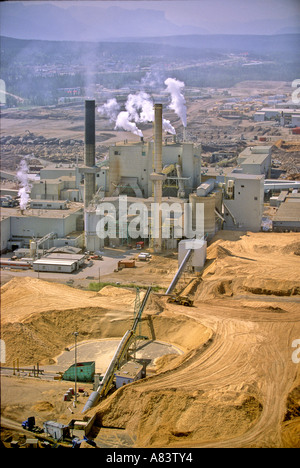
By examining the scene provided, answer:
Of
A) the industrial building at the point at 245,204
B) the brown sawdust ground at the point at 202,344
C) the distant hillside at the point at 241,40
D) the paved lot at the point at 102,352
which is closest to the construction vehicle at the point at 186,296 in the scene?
the brown sawdust ground at the point at 202,344

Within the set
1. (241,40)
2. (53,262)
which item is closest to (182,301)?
(53,262)

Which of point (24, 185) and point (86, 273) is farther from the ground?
point (24, 185)

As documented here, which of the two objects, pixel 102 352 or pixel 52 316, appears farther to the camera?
pixel 52 316

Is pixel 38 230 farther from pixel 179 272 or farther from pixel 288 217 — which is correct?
pixel 288 217

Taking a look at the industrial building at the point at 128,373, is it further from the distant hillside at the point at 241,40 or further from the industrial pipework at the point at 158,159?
the distant hillside at the point at 241,40

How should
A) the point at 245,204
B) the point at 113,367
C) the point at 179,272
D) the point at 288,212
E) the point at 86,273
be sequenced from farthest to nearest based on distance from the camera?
the point at 288,212
the point at 245,204
the point at 86,273
the point at 179,272
the point at 113,367

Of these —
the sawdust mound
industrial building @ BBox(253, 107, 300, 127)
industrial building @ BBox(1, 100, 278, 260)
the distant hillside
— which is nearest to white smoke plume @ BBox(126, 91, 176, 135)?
the distant hillside
